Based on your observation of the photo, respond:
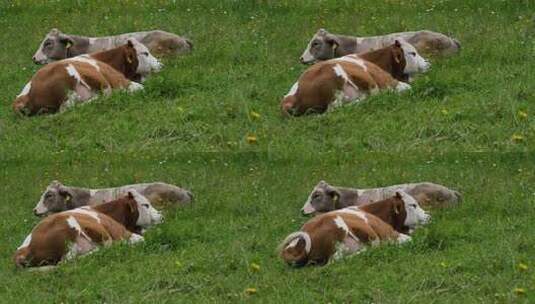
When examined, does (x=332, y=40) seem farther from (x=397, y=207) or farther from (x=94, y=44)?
(x=397, y=207)

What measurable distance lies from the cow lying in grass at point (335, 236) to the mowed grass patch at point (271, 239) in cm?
21

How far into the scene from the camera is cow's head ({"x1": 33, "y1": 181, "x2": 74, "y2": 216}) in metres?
26.0

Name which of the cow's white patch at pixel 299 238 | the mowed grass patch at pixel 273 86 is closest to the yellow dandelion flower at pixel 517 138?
the mowed grass patch at pixel 273 86

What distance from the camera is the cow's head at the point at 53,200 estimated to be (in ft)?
85.4

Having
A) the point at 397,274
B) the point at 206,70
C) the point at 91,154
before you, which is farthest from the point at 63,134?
the point at 397,274

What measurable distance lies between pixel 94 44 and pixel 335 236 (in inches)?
362

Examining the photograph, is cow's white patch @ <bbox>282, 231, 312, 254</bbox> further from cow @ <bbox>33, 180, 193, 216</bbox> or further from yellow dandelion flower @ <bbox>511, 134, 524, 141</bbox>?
yellow dandelion flower @ <bbox>511, 134, 524, 141</bbox>

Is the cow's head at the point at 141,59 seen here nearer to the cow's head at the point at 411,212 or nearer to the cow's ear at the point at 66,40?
the cow's ear at the point at 66,40

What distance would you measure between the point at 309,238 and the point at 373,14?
1000 cm

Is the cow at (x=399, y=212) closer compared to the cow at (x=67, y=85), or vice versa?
the cow at (x=399, y=212)

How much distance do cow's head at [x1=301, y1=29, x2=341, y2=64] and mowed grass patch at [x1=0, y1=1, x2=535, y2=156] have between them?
31 cm

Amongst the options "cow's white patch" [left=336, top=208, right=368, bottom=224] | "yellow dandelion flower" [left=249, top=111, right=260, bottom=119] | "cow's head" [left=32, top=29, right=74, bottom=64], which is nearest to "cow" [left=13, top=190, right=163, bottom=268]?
"cow's white patch" [left=336, top=208, right=368, bottom=224]

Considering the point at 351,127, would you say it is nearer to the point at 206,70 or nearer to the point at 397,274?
the point at 206,70

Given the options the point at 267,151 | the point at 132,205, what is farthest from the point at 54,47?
the point at 132,205
